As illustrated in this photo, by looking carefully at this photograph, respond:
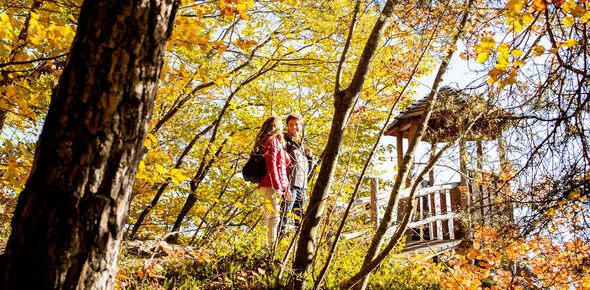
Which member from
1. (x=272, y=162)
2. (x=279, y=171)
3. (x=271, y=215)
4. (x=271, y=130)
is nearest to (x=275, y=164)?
(x=272, y=162)

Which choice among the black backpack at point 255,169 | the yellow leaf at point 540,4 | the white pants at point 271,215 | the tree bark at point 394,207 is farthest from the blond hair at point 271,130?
the yellow leaf at point 540,4

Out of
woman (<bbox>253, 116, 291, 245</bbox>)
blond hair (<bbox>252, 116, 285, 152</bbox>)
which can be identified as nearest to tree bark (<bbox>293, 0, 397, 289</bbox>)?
woman (<bbox>253, 116, 291, 245</bbox>)

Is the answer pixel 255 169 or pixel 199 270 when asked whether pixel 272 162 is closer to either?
pixel 255 169

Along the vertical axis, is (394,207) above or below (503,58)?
below

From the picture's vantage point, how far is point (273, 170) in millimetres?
3580

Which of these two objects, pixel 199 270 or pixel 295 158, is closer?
pixel 199 270

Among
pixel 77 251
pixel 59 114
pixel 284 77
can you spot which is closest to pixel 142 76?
pixel 59 114

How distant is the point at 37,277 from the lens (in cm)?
104

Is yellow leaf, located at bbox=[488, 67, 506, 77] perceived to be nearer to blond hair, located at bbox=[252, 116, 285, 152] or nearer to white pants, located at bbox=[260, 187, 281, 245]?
blond hair, located at bbox=[252, 116, 285, 152]

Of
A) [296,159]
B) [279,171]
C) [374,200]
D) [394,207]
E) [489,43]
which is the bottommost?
[374,200]

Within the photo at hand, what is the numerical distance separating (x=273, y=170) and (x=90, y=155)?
2.51 metres

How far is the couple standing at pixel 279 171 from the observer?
3.58 metres

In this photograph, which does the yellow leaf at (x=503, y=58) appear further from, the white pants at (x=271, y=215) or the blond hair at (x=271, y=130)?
the white pants at (x=271, y=215)

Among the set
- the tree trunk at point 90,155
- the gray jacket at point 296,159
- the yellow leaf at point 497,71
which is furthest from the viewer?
the gray jacket at point 296,159
